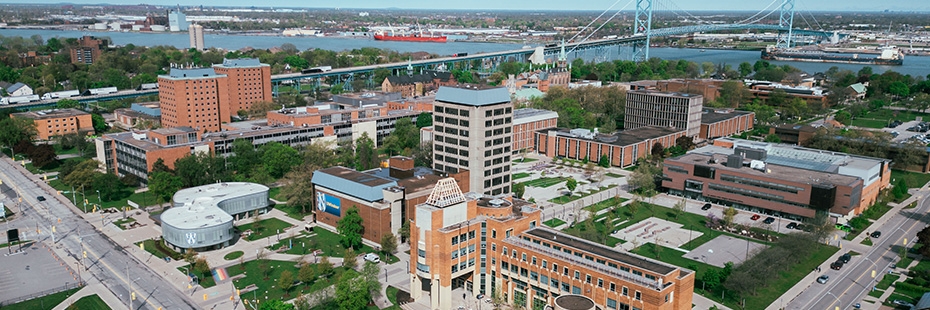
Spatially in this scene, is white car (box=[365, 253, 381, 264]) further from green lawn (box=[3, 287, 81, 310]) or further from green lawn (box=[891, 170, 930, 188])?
green lawn (box=[891, 170, 930, 188])

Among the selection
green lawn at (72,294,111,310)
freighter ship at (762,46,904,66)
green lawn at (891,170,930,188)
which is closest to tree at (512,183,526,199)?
green lawn at (72,294,111,310)

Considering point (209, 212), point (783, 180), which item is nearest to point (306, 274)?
point (209, 212)

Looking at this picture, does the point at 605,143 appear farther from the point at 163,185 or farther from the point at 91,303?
the point at 91,303

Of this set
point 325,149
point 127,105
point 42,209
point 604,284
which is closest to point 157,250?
point 42,209

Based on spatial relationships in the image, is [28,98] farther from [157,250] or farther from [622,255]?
[622,255]

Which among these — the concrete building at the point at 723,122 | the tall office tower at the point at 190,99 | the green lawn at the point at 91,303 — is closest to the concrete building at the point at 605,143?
the concrete building at the point at 723,122

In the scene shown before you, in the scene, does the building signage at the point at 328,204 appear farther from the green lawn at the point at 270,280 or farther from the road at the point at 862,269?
the road at the point at 862,269
